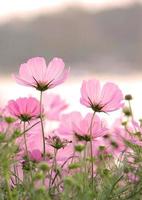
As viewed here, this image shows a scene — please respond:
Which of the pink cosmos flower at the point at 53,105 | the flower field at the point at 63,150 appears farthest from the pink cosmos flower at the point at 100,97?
the pink cosmos flower at the point at 53,105

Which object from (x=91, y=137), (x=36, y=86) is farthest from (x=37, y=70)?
(x=91, y=137)

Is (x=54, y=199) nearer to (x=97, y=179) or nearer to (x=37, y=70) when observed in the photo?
(x=97, y=179)

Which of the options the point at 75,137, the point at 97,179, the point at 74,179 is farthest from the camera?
the point at 75,137

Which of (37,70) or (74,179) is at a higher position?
(37,70)

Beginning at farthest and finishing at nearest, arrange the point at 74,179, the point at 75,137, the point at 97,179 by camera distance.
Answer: the point at 75,137 < the point at 97,179 < the point at 74,179

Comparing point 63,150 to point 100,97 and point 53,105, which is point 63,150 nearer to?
point 100,97

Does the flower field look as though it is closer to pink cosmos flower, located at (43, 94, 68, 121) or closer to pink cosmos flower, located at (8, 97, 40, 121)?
pink cosmos flower, located at (8, 97, 40, 121)

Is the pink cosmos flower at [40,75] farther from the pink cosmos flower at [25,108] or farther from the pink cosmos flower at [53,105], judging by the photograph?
the pink cosmos flower at [53,105]
